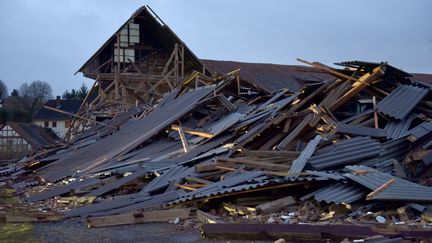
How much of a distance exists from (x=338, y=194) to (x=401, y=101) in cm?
421

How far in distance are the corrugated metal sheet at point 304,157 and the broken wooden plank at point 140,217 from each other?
6.27ft

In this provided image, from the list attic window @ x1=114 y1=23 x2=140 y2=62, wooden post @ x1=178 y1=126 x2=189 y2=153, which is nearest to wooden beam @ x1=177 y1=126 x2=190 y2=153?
wooden post @ x1=178 y1=126 x2=189 y2=153

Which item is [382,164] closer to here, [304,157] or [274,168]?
[304,157]

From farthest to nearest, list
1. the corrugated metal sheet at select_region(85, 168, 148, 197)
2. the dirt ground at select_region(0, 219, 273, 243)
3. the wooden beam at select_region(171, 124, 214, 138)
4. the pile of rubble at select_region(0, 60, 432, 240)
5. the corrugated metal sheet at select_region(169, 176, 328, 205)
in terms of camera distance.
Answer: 1. the wooden beam at select_region(171, 124, 214, 138)
2. the corrugated metal sheet at select_region(85, 168, 148, 197)
3. the corrugated metal sheet at select_region(169, 176, 328, 205)
4. the pile of rubble at select_region(0, 60, 432, 240)
5. the dirt ground at select_region(0, 219, 273, 243)

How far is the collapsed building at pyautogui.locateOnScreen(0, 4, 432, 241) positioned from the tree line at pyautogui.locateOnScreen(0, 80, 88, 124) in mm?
41965

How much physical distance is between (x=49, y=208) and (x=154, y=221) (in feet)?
9.29

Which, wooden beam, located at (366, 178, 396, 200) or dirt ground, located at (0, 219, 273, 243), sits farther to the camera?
wooden beam, located at (366, 178, 396, 200)

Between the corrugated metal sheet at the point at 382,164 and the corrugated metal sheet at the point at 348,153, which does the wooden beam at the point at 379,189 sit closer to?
the corrugated metal sheet at the point at 382,164

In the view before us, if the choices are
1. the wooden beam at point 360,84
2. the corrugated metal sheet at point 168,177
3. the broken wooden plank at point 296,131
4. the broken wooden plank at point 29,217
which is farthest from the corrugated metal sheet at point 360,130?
the broken wooden plank at point 29,217

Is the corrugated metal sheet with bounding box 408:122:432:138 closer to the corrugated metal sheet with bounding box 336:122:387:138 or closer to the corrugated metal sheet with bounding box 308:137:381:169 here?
the corrugated metal sheet with bounding box 336:122:387:138

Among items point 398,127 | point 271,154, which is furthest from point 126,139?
point 398,127

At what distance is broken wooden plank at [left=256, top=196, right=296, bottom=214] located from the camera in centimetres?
818

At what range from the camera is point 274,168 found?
9.55m

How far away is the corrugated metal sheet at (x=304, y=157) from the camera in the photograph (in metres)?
9.03
